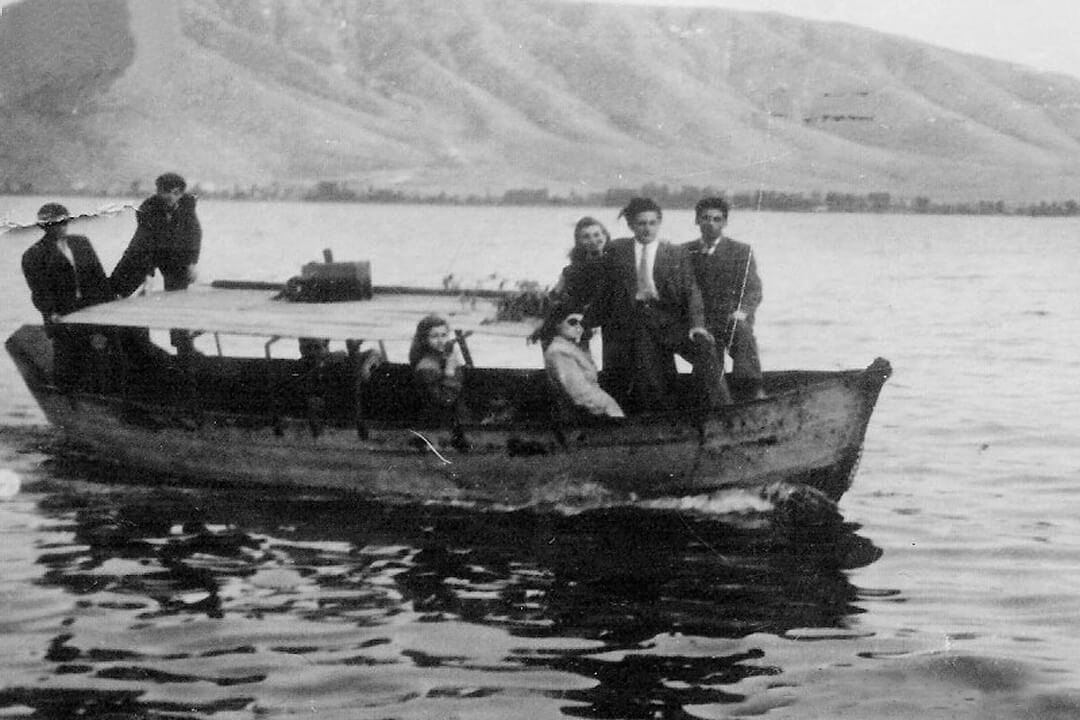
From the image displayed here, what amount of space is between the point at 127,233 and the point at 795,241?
43.8 metres

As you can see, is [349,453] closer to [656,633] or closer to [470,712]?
[656,633]

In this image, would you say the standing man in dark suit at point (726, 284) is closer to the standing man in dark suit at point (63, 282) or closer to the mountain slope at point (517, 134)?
the standing man in dark suit at point (63, 282)

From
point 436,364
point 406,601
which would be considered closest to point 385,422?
point 436,364

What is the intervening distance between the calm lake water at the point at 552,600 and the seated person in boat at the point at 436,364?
3.74 ft

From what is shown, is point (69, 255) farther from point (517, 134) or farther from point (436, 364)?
point (517, 134)

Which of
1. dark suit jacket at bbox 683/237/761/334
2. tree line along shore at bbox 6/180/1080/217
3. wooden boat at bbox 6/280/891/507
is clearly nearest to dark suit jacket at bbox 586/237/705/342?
dark suit jacket at bbox 683/237/761/334

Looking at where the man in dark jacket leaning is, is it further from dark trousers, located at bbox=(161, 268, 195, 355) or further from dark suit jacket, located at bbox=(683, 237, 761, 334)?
dark suit jacket, located at bbox=(683, 237, 761, 334)

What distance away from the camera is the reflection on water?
812cm

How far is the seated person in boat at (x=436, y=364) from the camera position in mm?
11875

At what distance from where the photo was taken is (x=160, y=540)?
1191 centimetres

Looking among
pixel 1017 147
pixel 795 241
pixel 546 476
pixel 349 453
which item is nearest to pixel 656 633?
pixel 546 476

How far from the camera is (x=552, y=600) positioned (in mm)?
10094

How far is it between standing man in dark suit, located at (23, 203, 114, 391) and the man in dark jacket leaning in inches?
13.0

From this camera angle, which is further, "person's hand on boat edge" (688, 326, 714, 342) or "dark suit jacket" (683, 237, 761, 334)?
"dark suit jacket" (683, 237, 761, 334)
